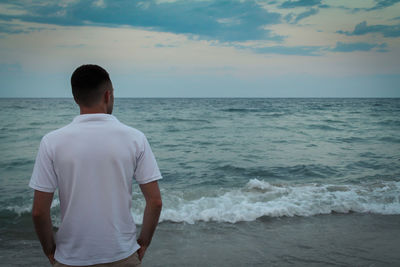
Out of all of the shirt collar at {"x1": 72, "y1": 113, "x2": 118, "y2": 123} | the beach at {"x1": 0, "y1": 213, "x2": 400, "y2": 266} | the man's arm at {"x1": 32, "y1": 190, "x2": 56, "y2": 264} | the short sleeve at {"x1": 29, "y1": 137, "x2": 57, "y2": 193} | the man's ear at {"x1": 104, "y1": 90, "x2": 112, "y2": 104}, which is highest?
the man's ear at {"x1": 104, "y1": 90, "x2": 112, "y2": 104}

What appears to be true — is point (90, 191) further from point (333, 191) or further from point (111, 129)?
point (333, 191)

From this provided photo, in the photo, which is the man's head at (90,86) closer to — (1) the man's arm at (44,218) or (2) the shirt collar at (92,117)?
(2) the shirt collar at (92,117)

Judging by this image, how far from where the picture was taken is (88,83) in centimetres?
176

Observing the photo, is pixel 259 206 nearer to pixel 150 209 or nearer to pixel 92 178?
pixel 150 209

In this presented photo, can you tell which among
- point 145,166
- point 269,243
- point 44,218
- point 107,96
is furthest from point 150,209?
point 269,243

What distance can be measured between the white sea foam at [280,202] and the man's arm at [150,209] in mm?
4037

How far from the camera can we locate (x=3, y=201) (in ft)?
23.7

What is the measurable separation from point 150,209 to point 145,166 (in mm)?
303

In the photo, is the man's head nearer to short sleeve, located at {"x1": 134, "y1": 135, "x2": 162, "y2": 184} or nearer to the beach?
short sleeve, located at {"x1": 134, "y1": 135, "x2": 162, "y2": 184}

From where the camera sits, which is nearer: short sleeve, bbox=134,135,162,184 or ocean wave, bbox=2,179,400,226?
short sleeve, bbox=134,135,162,184

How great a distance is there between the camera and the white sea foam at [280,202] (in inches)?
243

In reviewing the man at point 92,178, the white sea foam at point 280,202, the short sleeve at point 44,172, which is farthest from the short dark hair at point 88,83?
the white sea foam at point 280,202

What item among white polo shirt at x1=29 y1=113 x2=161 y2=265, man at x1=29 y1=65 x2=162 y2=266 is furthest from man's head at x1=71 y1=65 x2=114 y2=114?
white polo shirt at x1=29 y1=113 x2=161 y2=265

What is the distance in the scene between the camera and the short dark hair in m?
1.75
